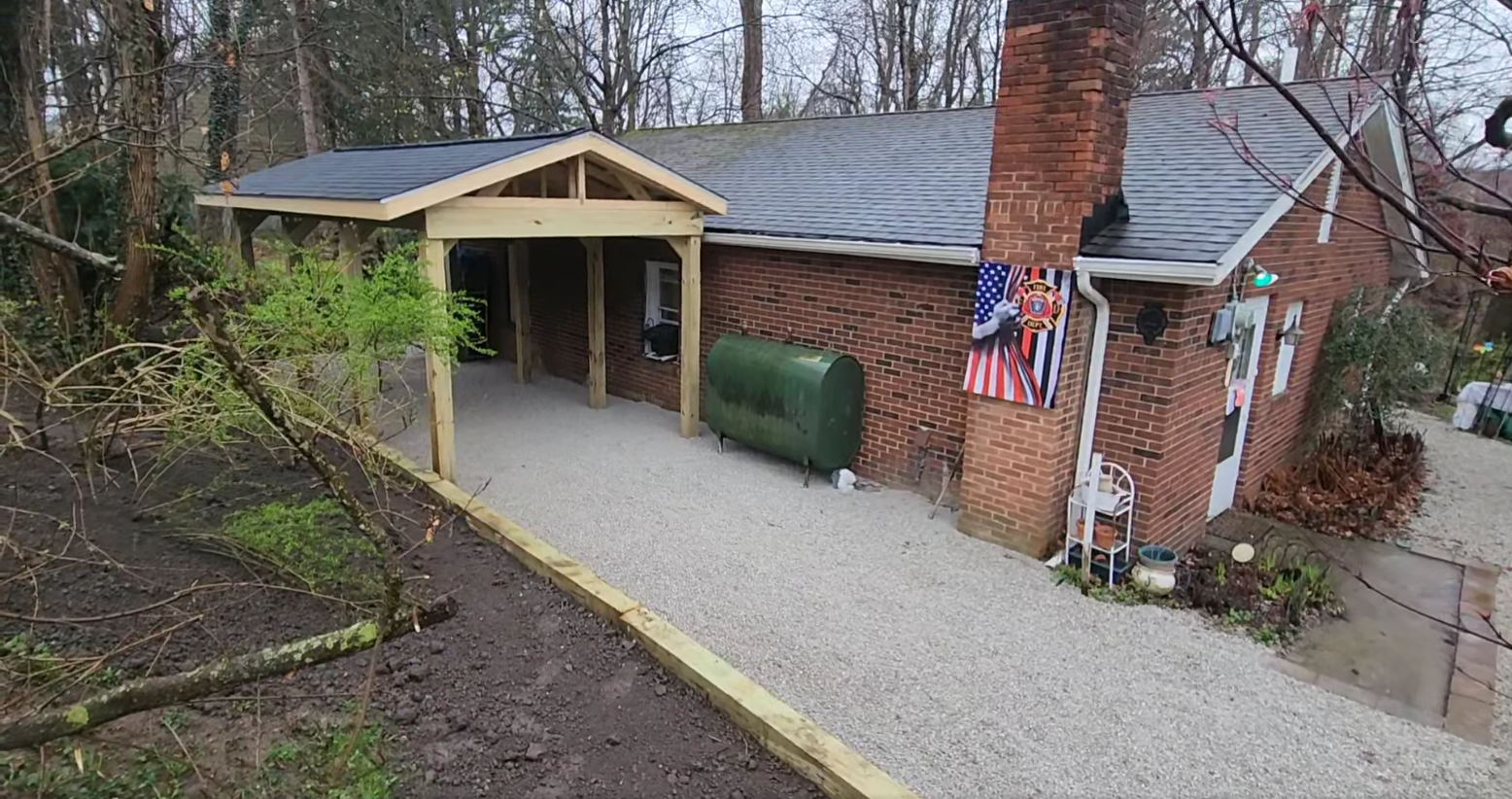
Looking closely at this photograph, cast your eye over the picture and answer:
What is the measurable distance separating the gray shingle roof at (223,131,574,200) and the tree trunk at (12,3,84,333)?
1754 mm

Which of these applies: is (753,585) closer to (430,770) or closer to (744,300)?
(430,770)

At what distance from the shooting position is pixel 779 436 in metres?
7.77

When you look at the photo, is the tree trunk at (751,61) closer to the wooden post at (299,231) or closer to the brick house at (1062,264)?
the brick house at (1062,264)

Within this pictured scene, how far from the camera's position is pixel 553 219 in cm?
735

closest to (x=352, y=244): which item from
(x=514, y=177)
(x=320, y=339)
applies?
(x=514, y=177)

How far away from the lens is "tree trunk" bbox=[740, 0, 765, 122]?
64.8 feet

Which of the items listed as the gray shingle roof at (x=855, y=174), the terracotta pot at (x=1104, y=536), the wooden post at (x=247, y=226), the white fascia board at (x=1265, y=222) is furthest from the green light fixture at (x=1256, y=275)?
the wooden post at (x=247, y=226)

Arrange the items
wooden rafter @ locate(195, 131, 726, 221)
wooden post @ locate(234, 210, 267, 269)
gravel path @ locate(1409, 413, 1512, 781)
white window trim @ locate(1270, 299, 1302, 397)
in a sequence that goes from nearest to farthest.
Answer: gravel path @ locate(1409, 413, 1512, 781) → wooden rafter @ locate(195, 131, 726, 221) → white window trim @ locate(1270, 299, 1302, 397) → wooden post @ locate(234, 210, 267, 269)

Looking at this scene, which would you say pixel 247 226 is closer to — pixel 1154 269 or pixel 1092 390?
pixel 1092 390

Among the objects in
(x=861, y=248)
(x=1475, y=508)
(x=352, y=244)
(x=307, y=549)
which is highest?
(x=861, y=248)

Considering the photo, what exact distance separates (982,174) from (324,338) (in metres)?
6.16

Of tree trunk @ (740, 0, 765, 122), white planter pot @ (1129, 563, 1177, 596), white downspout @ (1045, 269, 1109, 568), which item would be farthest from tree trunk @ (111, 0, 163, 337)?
tree trunk @ (740, 0, 765, 122)

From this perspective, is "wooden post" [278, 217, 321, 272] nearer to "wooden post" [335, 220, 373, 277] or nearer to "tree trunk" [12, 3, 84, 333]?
"wooden post" [335, 220, 373, 277]

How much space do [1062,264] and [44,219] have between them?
10.1 m
